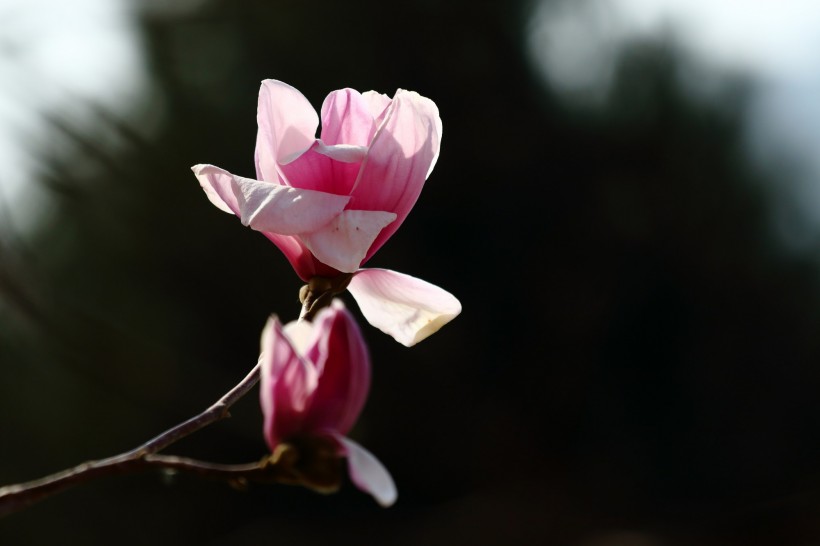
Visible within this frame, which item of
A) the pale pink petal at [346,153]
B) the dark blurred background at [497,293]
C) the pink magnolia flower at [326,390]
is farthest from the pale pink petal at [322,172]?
the dark blurred background at [497,293]

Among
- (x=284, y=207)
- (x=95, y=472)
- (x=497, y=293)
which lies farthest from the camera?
(x=497, y=293)

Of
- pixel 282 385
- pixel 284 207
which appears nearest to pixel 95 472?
pixel 282 385

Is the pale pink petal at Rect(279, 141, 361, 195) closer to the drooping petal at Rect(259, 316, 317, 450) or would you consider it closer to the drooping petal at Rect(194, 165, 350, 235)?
the drooping petal at Rect(194, 165, 350, 235)

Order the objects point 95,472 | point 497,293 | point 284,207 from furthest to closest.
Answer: point 497,293 → point 284,207 → point 95,472

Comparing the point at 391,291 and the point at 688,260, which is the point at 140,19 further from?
the point at 391,291

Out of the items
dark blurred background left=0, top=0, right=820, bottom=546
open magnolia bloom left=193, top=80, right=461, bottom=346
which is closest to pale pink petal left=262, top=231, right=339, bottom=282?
open magnolia bloom left=193, top=80, right=461, bottom=346

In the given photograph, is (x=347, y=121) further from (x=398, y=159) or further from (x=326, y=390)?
(x=326, y=390)

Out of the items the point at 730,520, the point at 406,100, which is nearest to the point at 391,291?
the point at 406,100
